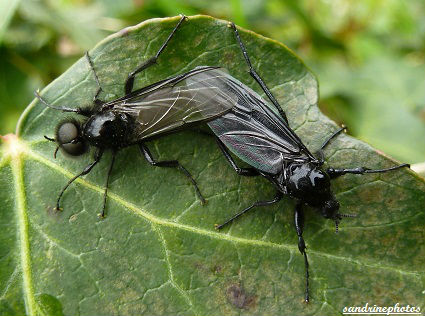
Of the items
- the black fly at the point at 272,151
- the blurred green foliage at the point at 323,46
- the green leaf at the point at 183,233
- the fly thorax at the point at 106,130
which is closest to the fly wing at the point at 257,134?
the black fly at the point at 272,151

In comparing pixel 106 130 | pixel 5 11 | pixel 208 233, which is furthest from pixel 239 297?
pixel 5 11

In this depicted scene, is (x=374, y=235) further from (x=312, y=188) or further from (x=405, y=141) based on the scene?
(x=405, y=141)

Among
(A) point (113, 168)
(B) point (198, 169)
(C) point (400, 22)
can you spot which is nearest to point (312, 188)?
(B) point (198, 169)

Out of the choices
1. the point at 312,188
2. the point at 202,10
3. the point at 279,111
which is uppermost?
the point at 202,10

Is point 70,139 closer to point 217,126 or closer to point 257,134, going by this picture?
point 217,126

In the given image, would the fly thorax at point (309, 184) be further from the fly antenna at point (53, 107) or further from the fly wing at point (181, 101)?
the fly antenna at point (53, 107)

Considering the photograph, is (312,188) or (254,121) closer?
(312,188)
